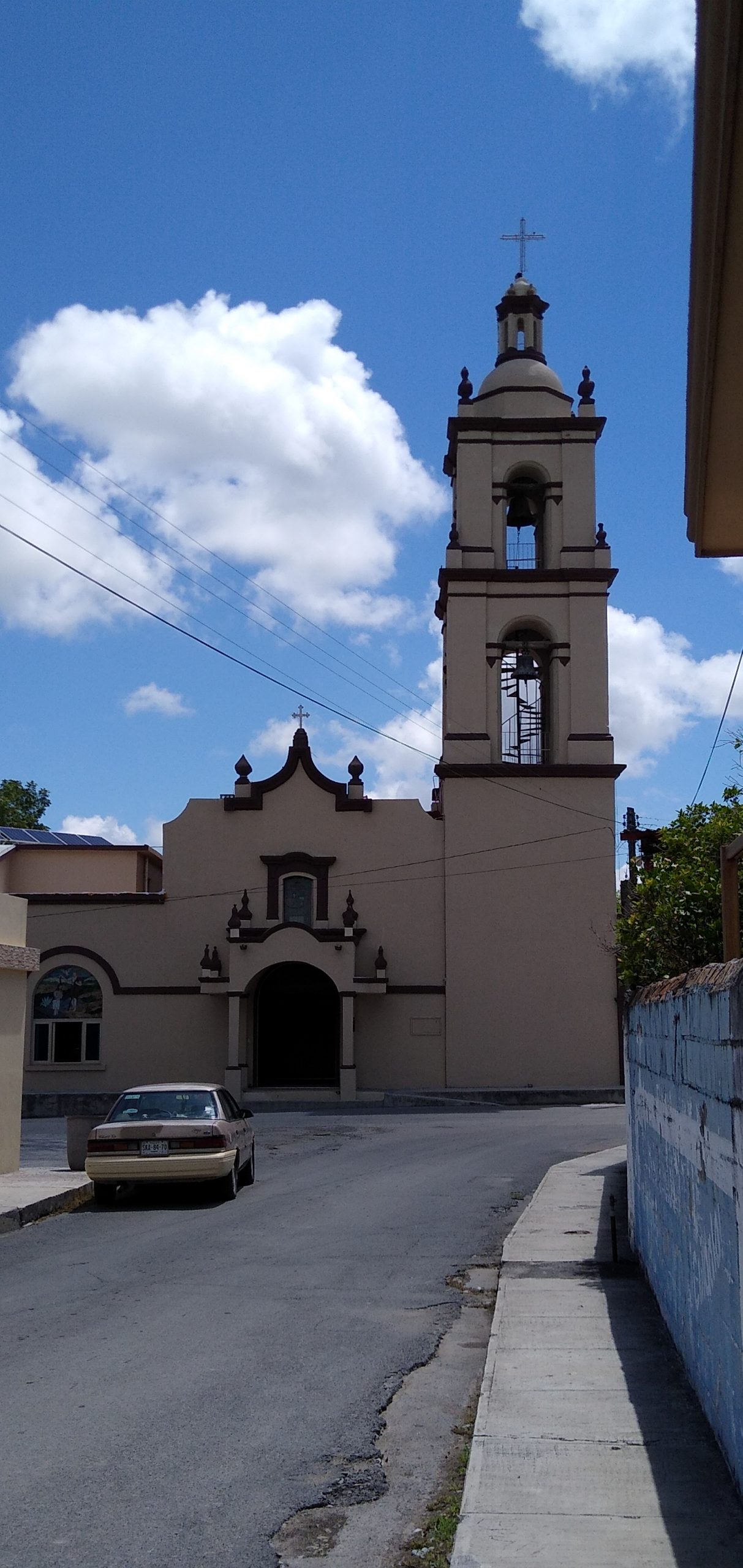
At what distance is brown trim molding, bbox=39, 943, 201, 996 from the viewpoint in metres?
36.0

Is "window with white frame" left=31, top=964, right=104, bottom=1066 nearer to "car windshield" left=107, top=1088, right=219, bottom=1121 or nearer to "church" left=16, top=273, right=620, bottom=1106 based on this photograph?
"church" left=16, top=273, right=620, bottom=1106

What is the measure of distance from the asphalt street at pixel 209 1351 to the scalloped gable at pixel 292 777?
65.6ft

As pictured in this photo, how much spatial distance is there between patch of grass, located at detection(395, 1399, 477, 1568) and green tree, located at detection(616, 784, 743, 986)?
6338mm

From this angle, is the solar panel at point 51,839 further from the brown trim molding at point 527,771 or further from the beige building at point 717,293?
the beige building at point 717,293

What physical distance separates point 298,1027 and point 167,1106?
72.0 ft

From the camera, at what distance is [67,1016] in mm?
36188

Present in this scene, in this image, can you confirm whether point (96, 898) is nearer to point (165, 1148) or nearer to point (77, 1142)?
point (77, 1142)

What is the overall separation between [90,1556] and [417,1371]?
10.8ft

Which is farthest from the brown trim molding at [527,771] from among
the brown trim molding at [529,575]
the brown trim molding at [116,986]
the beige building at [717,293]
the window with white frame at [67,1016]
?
the beige building at [717,293]

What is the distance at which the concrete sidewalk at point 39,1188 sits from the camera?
46.8 feet

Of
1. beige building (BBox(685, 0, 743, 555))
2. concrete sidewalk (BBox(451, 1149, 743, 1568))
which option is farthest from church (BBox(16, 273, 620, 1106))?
beige building (BBox(685, 0, 743, 555))

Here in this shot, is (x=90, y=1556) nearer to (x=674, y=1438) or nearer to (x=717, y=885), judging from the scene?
(x=674, y=1438)

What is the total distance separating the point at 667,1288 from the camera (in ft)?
27.7

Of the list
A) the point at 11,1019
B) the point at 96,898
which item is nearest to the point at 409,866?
the point at 96,898
